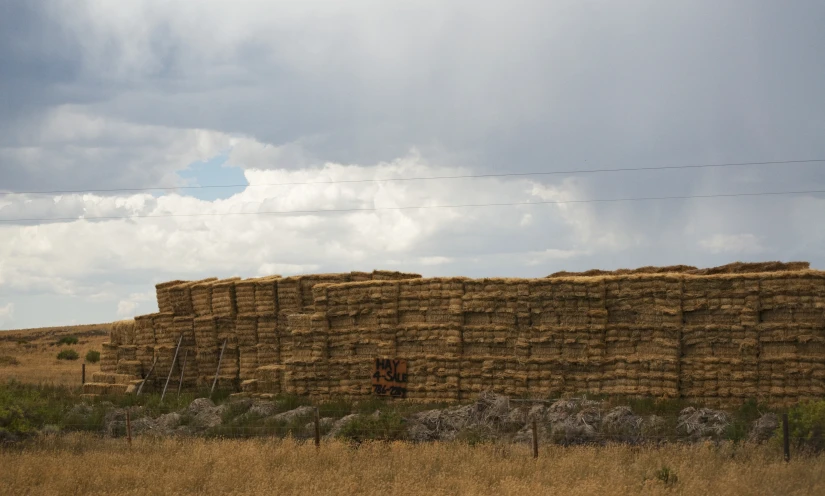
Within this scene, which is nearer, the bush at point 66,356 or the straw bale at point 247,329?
the straw bale at point 247,329

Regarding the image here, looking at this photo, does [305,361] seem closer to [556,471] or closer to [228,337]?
[228,337]

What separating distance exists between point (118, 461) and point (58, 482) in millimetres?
2137

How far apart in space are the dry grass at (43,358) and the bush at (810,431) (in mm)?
29131

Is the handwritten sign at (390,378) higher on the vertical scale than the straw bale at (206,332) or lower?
lower

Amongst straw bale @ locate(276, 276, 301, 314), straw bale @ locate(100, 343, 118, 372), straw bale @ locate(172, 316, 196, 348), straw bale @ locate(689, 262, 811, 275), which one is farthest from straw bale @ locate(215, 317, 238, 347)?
straw bale @ locate(689, 262, 811, 275)

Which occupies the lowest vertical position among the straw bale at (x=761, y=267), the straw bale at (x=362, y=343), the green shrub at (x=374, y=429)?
the green shrub at (x=374, y=429)

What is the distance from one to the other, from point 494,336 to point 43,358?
144 feet

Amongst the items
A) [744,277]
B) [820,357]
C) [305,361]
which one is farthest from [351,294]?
[820,357]

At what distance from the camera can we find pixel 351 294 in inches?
1117

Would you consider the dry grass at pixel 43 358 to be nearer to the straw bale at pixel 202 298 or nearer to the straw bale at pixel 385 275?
the straw bale at pixel 202 298

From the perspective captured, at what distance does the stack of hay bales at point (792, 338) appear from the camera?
76.1ft

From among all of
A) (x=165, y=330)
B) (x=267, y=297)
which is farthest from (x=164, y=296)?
(x=267, y=297)

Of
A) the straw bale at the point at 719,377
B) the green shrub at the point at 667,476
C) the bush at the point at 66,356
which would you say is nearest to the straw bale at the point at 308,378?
the straw bale at the point at 719,377

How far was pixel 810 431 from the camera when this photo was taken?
19375 mm
